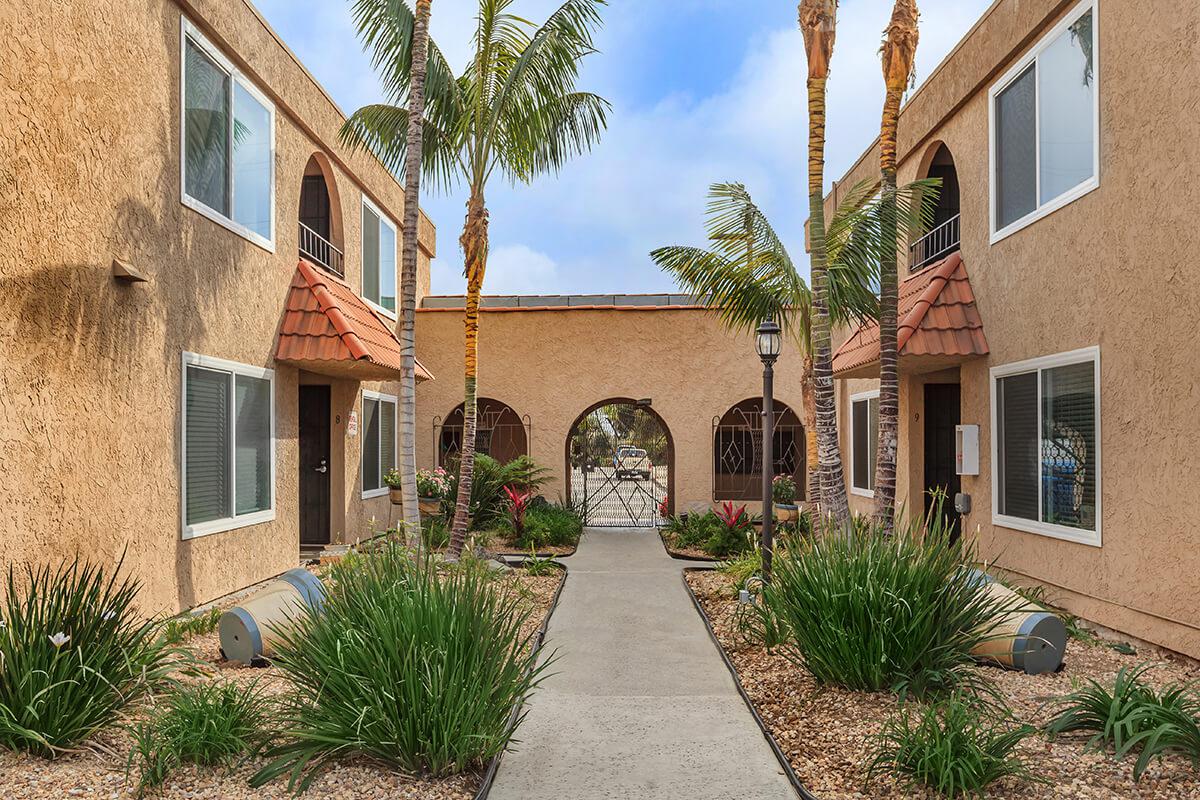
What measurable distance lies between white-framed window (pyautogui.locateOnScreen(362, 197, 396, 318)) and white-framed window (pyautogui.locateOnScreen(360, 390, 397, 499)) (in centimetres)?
168

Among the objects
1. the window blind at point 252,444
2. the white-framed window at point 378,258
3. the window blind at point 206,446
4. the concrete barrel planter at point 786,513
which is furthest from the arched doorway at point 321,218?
the concrete barrel planter at point 786,513

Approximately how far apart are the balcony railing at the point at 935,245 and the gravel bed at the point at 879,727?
590 cm

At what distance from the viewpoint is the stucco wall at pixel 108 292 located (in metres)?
5.53

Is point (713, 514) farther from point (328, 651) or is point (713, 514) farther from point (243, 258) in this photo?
point (328, 651)

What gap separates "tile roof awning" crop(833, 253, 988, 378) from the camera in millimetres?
9375

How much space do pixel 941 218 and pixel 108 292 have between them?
10613 millimetres

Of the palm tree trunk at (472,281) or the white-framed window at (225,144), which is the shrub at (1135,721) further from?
the white-framed window at (225,144)

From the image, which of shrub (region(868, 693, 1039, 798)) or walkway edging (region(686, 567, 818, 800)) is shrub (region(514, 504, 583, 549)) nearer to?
walkway edging (region(686, 567, 818, 800))

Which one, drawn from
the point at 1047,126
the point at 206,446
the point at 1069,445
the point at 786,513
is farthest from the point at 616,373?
the point at 1069,445

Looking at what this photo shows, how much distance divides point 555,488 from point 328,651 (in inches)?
A: 457

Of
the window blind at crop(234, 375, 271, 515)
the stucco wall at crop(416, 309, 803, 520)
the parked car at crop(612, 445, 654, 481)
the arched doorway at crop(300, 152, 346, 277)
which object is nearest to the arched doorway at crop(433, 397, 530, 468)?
the stucco wall at crop(416, 309, 803, 520)

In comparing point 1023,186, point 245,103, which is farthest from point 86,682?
point 1023,186

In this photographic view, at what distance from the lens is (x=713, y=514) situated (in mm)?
13531

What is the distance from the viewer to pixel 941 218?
38.9 feet
